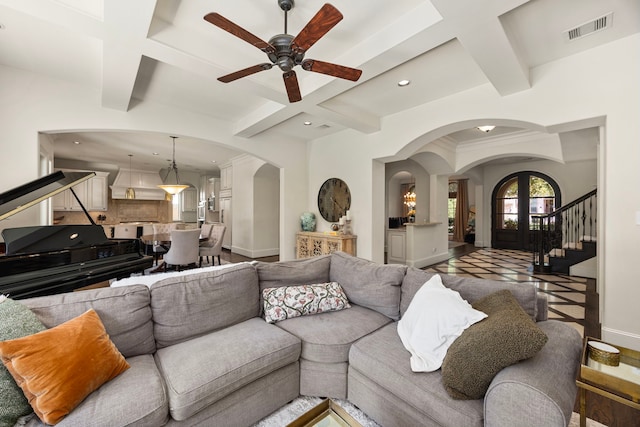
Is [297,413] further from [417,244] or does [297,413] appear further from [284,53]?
[417,244]

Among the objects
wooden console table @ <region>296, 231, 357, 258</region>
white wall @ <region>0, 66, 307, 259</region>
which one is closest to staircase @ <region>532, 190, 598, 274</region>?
wooden console table @ <region>296, 231, 357, 258</region>

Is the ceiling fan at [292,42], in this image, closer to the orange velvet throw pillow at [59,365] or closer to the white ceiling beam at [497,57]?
the white ceiling beam at [497,57]

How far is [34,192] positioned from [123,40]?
5.25 ft

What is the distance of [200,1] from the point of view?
→ 6.92ft

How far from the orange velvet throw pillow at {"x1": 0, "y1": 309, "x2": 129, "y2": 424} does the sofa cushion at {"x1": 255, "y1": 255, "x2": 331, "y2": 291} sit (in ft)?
3.57

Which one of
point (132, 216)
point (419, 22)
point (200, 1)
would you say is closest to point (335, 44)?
point (419, 22)

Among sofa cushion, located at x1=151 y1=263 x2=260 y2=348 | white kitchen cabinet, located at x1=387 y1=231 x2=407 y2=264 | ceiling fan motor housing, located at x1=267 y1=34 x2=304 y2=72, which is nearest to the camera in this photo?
sofa cushion, located at x1=151 y1=263 x2=260 y2=348

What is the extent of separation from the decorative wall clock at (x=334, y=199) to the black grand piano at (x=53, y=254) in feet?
10.7

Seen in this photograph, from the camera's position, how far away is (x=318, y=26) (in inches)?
69.0

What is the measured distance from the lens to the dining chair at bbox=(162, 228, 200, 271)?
4598 millimetres

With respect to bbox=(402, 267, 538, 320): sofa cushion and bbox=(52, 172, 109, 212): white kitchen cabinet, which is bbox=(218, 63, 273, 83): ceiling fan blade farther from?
bbox=(52, 172, 109, 212): white kitchen cabinet

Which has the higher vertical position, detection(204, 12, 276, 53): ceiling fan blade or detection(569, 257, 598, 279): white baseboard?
detection(204, 12, 276, 53): ceiling fan blade

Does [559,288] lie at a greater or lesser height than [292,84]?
lesser

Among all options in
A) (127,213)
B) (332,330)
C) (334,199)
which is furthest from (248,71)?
(127,213)
